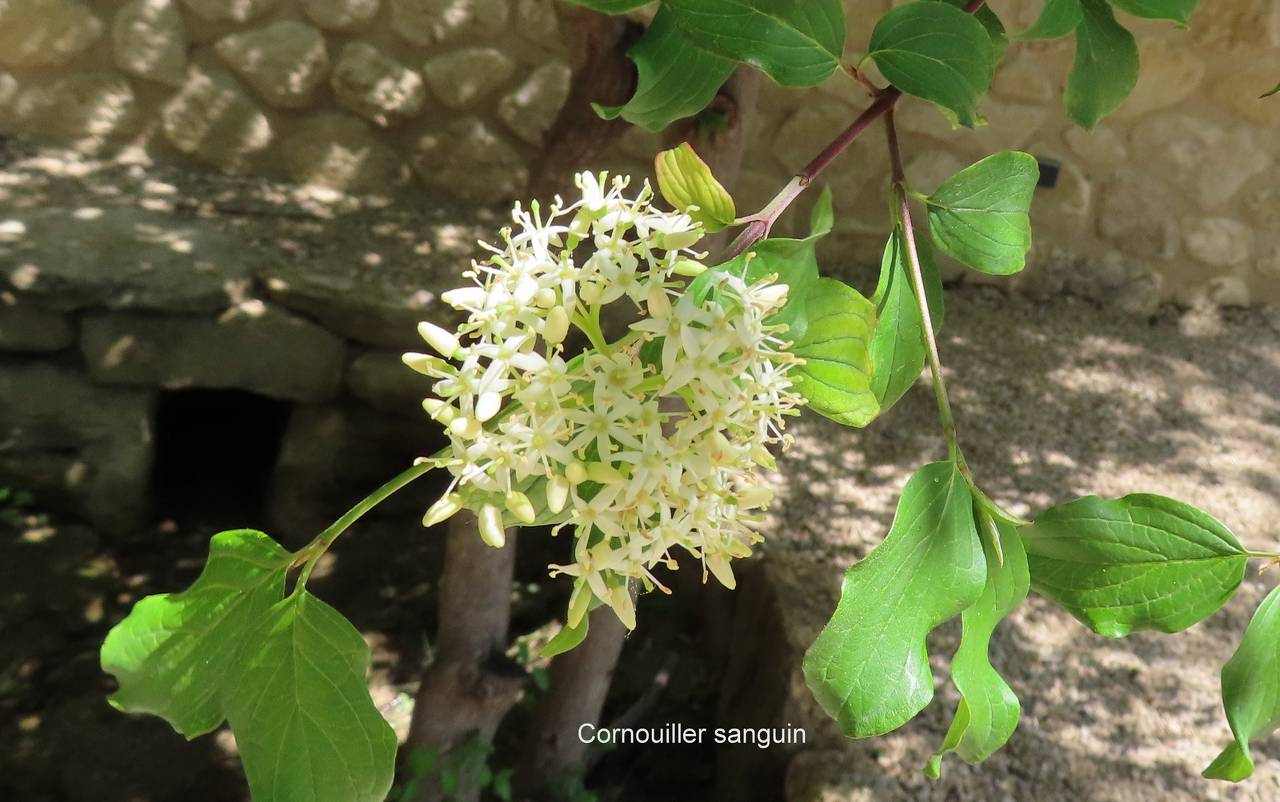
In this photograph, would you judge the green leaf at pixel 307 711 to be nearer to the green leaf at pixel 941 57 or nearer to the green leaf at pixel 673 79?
the green leaf at pixel 673 79

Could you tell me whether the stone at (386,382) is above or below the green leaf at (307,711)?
below

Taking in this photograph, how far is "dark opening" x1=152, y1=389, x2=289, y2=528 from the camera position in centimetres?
331

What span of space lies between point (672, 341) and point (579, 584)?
0.15 m

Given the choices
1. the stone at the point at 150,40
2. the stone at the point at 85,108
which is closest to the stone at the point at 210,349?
the stone at the point at 85,108

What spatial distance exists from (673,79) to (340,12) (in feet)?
9.67

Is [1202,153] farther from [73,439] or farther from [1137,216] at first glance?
[73,439]

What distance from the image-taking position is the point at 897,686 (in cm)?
53

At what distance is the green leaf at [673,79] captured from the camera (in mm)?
670

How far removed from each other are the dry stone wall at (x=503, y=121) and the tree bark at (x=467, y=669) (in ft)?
5.65

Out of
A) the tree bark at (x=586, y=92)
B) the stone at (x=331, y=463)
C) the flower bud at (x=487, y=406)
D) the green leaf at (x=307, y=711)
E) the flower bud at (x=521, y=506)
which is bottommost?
the stone at (x=331, y=463)

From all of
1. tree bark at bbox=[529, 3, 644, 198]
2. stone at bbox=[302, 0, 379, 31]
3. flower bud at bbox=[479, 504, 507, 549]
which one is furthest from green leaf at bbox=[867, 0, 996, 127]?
stone at bbox=[302, 0, 379, 31]

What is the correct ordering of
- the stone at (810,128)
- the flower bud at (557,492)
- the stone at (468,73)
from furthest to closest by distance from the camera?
the stone at (468,73)
the stone at (810,128)
the flower bud at (557,492)

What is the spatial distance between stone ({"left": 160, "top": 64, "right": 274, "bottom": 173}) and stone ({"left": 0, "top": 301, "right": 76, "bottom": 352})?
2.46 ft

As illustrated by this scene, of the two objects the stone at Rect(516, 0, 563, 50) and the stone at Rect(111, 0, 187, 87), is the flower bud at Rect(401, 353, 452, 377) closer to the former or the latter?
the stone at Rect(516, 0, 563, 50)
